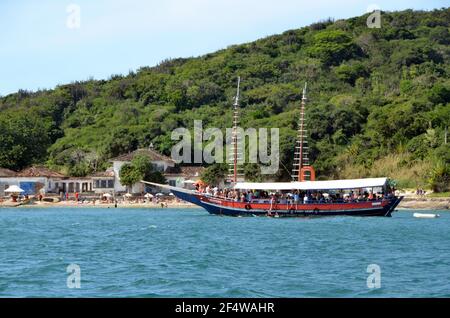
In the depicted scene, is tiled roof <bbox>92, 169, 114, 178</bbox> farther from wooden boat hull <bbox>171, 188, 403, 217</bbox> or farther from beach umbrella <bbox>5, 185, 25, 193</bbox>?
wooden boat hull <bbox>171, 188, 403, 217</bbox>

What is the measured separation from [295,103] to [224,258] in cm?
7091

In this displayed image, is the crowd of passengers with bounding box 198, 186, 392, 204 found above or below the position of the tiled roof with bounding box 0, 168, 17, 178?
below

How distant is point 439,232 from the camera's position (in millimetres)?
43312

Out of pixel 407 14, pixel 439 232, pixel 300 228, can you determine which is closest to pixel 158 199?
pixel 300 228

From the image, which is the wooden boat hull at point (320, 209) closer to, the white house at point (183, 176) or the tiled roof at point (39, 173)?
→ the white house at point (183, 176)

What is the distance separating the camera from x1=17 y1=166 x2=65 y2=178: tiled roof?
255 feet

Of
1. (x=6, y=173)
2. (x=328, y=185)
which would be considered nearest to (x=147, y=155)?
(x=6, y=173)

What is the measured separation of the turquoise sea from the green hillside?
25.0 metres

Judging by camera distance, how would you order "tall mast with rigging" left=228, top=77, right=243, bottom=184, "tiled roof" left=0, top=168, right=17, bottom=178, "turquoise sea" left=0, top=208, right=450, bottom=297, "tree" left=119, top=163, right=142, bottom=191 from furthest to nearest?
"tiled roof" left=0, top=168, right=17, bottom=178 → "tree" left=119, top=163, right=142, bottom=191 → "tall mast with rigging" left=228, top=77, right=243, bottom=184 → "turquoise sea" left=0, top=208, right=450, bottom=297

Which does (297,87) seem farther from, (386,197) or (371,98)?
(386,197)

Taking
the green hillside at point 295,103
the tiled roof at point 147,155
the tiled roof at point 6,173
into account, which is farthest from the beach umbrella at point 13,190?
the tiled roof at point 147,155

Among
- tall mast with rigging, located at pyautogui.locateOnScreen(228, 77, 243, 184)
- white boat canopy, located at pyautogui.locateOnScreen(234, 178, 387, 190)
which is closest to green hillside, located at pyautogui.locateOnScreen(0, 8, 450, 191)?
tall mast with rigging, located at pyautogui.locateOnScreen(228, 77, 243, 184)

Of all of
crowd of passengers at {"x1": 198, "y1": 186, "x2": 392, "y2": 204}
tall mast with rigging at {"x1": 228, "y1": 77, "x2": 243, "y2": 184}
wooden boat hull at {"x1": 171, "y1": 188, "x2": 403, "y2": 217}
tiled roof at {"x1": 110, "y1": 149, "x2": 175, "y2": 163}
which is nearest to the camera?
wooden boat hull at {"x1": 171, "y1": 188, "x2": 403, "y2": 217}

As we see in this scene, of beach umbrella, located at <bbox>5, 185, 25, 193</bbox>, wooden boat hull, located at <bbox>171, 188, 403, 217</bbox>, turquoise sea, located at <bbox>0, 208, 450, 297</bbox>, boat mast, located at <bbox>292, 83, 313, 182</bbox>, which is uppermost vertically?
boat mast, located at <bbox>292, 83, 313, 182</bbox>
